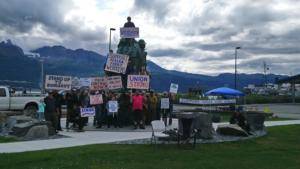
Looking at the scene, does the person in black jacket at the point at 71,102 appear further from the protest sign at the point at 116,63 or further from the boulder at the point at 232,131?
the boulder at the point at 232,131

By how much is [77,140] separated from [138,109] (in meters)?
5.53

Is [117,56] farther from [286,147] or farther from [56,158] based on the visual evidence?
[56,158]

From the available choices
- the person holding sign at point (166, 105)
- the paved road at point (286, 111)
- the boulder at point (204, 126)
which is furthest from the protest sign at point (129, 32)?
the paved road at point (286, 111)

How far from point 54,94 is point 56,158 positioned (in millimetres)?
8222

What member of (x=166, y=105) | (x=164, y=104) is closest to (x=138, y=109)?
(x=164, y=104)

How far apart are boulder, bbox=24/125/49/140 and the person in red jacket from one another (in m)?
5.29

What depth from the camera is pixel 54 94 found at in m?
21.9

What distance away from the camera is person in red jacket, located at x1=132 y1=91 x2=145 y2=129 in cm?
2389

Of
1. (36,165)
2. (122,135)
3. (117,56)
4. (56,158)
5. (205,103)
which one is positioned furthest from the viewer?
(205,103)

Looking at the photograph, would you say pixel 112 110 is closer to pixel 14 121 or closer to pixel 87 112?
pixel 87 112

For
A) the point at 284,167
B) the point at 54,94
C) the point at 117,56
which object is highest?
the point at 117,56

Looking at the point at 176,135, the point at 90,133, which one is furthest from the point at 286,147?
the point at 90,133

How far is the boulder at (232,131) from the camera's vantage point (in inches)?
842

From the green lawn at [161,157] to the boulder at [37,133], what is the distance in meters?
3.56
